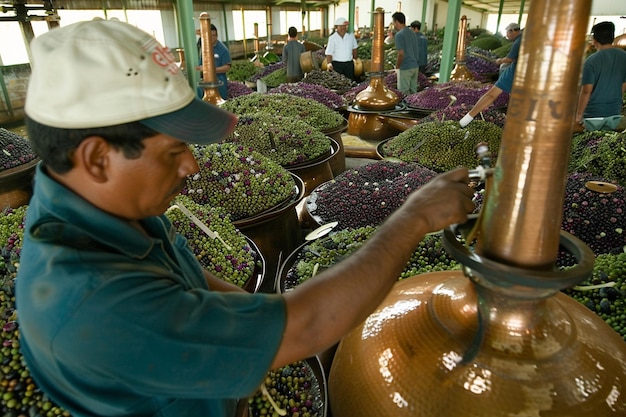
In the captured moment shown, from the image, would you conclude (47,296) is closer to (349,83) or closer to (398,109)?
(398,109)

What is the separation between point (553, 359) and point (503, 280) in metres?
0.28

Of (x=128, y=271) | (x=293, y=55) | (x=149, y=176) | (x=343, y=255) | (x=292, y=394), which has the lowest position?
(x=292, y=394)

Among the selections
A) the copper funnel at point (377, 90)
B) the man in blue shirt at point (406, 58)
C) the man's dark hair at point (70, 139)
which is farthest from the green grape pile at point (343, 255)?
the man in blue shirt at point (406, 58)

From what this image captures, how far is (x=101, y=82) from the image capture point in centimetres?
72

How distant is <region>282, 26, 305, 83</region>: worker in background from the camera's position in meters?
9.59

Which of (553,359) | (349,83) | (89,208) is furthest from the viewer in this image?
(349,83)

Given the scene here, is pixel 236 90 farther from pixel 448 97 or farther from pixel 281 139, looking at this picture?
pixel 281 139

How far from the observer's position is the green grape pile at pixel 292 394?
1660 millimetres

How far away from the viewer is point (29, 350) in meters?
0.86

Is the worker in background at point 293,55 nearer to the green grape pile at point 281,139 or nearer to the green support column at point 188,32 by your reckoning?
the green support column at point 188,32

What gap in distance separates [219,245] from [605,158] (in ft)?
10.3

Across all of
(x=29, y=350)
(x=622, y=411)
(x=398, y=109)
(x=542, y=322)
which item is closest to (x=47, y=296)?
(x=29, y=350)

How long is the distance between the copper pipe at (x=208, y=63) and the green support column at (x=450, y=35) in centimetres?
420

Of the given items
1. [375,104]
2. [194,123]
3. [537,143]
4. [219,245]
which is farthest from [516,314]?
[375,104]
